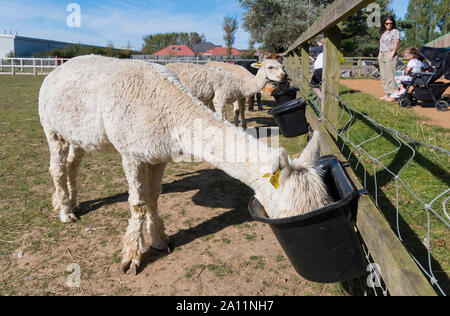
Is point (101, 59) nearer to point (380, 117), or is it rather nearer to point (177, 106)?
point (177, 106)

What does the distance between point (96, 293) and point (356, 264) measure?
198 cm

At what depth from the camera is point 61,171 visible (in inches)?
145

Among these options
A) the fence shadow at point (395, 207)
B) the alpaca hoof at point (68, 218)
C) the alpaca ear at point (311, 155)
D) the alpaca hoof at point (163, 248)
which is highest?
the alpaca ear at point (311, 155)

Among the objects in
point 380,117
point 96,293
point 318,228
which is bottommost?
point 96,293

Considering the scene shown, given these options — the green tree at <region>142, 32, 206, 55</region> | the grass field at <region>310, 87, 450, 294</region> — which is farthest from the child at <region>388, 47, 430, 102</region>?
the green tree at <region>142, 32, 206, 55</region>

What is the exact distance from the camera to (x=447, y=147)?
4.14m

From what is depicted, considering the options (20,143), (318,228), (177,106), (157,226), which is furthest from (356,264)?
(20,143)

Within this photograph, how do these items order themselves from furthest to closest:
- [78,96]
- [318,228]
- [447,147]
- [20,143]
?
[20,143]
[447,147]
[78,96]
[318,228]

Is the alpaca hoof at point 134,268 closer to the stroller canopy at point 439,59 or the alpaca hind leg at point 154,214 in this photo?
the alpaca hind leg at point 154,214

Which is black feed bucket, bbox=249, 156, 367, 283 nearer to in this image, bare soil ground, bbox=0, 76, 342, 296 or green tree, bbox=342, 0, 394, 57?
bare soil ground, bbox=0, 76, 342, 296

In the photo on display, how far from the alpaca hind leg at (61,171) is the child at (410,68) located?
7.07 metres

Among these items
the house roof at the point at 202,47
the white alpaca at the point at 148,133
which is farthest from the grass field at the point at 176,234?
the house roof at the point at 202,47

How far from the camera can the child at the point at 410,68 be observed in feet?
24.0

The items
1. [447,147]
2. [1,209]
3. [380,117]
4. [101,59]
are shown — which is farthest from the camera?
[380,117]
